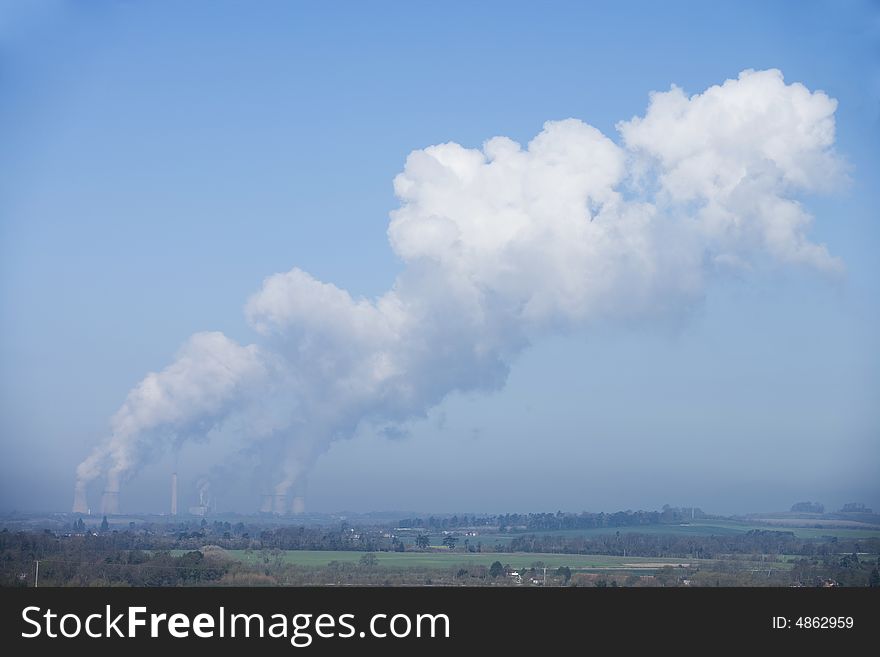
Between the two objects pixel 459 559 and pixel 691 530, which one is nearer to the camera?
pixel 459 559

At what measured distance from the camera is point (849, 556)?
21672mm

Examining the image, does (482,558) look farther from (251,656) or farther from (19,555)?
(251,656)

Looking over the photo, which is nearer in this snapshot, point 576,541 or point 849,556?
point 849,556

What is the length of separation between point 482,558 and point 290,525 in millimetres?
8512

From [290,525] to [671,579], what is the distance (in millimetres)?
12760

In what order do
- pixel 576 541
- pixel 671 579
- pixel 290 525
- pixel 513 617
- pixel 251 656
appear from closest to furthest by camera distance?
pixel 251 656, pixel 513 617, pixel 671 579, pixel 576 541, pixel 290 525

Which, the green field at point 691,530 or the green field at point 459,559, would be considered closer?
the green field at point 459,559

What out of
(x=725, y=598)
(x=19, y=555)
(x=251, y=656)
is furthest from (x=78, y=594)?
(x=19, y=555)

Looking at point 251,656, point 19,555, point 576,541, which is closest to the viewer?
point 251,656

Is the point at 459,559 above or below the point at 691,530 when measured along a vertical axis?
below

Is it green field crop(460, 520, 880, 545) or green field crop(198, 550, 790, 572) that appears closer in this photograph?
green field crop(198, 550, 790, 572)

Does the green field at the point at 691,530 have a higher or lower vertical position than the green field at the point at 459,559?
higher

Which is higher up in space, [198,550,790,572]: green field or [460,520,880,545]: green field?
[460,520,880,545]: green field

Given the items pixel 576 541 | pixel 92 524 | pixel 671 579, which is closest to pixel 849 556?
pixel 671 579
